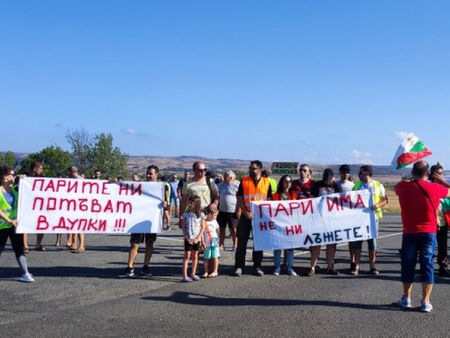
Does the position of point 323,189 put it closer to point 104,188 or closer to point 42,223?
point 104,188

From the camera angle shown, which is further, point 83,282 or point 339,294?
point 83,282

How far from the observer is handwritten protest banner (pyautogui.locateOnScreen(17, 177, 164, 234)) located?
8.00 meters

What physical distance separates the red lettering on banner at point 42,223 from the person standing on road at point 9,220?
1.19ft

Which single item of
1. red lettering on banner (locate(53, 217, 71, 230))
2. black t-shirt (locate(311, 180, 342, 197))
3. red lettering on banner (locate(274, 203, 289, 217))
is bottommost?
red lettering on banner (locate(53, 217, 71, 230))

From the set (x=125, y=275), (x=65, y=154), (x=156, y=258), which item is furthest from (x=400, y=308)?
(x=65, y=154)

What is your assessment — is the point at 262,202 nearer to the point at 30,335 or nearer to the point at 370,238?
the point at 370,238

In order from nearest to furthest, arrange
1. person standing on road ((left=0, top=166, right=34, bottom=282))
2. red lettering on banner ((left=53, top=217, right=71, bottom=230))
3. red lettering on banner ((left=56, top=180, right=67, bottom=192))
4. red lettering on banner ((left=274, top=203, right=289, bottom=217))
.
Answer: person standing on road ((left=0, top=166, right=34, bottom=282)) < red lettering on banner ((left=53, top=217, right=71, bottom=230)) < red lettering on banner ((left=56, top=180, right=67, bottom=192)) < red lettering on banner ((left=274, top=203, right=289, bottom=217))

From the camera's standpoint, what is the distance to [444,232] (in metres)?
8.69

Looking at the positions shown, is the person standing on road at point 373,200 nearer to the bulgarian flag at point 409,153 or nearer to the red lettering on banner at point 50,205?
the bulgarian flag at point 409,153

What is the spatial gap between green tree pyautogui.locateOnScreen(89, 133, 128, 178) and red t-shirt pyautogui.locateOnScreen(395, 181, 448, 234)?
49.1m

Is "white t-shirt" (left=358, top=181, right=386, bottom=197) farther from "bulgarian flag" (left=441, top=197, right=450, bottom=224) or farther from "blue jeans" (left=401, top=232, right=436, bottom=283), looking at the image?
"blue jeans" (left=401, top=232, right=436, bottom=283)

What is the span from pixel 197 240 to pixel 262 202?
1440 mm

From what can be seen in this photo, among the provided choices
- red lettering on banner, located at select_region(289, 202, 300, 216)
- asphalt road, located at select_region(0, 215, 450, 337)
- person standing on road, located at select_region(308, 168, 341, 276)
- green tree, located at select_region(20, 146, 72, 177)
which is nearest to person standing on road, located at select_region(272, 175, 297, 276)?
red lettering on banner, located at select_region(289, 202, 300, 216)

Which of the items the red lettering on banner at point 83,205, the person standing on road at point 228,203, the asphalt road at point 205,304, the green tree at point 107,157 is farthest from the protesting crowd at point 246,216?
the green tree at point 107,157
